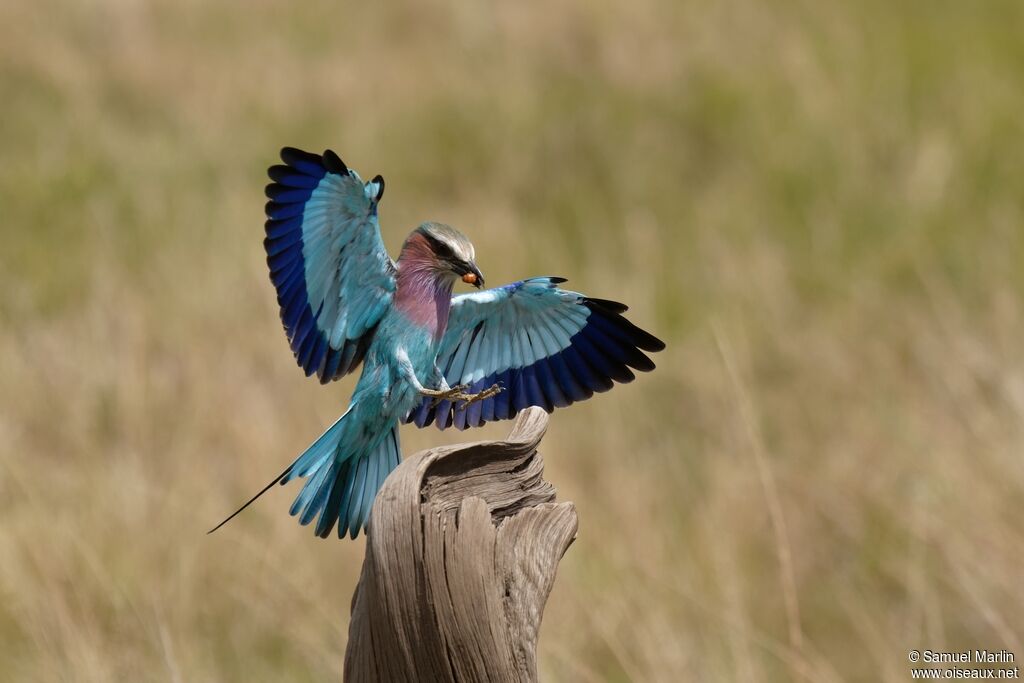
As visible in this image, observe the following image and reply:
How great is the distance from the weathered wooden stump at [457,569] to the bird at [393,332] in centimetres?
27

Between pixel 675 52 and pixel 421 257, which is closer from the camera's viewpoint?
pixel 421 257

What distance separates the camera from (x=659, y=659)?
15.4ft

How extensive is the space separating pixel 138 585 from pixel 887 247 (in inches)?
214

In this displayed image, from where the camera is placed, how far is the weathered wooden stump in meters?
2.31

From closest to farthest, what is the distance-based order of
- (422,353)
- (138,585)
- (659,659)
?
(422,353)
(659,659)
(138,585)

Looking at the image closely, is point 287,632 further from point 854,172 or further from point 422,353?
A: point 854,172

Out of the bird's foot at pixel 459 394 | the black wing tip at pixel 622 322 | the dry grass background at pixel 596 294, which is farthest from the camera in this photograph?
the dry grass background at pixel 596 294

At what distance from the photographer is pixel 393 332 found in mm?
2758

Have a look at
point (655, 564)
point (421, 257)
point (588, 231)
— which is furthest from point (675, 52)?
point (421, 257)

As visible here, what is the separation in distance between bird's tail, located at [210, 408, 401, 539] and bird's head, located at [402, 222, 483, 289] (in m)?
0.33

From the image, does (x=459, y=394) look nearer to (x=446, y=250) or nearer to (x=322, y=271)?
(x=446, y=250)

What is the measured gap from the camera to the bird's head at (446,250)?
9.12ft

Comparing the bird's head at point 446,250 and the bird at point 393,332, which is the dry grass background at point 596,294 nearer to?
the bird at point 393,332

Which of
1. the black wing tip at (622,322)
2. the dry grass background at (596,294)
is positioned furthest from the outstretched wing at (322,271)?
the dry grass background at (596,294)
